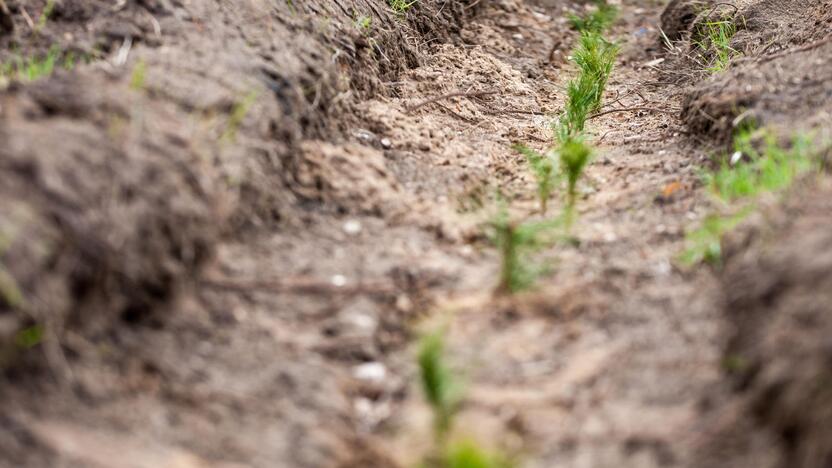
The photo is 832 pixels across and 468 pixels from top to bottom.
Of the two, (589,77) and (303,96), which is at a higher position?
(589,77)

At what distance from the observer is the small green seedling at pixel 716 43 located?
4.20m

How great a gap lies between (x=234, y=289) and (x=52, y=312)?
52 cm

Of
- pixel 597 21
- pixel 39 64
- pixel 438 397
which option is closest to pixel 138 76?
pixel 39 64

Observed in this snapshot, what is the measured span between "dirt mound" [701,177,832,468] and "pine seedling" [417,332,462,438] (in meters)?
0.54

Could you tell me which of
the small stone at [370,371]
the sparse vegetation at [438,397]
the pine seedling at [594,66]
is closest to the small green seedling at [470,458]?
the sparse vegetation at [438,397]

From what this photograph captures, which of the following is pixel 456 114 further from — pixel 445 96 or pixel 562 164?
pixel 562 164

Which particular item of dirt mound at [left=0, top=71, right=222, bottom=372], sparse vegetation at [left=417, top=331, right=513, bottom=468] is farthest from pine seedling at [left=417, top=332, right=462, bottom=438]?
dirt mound at [left=0, top=71, right=222, bottom=372]

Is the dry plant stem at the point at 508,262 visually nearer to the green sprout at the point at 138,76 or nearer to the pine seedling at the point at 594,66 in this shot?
the green sprout at the point at 138,76

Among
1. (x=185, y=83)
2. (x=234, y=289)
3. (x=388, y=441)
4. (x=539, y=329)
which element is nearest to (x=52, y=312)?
(x=234, y=289)

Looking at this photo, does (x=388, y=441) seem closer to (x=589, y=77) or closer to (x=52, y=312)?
(x=52, y=312)

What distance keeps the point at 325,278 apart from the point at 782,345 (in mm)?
1155

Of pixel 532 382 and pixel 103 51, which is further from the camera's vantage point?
pixel 103 51

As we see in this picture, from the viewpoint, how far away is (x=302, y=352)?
2.29 metres

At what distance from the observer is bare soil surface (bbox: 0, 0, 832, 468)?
1.98 meters
